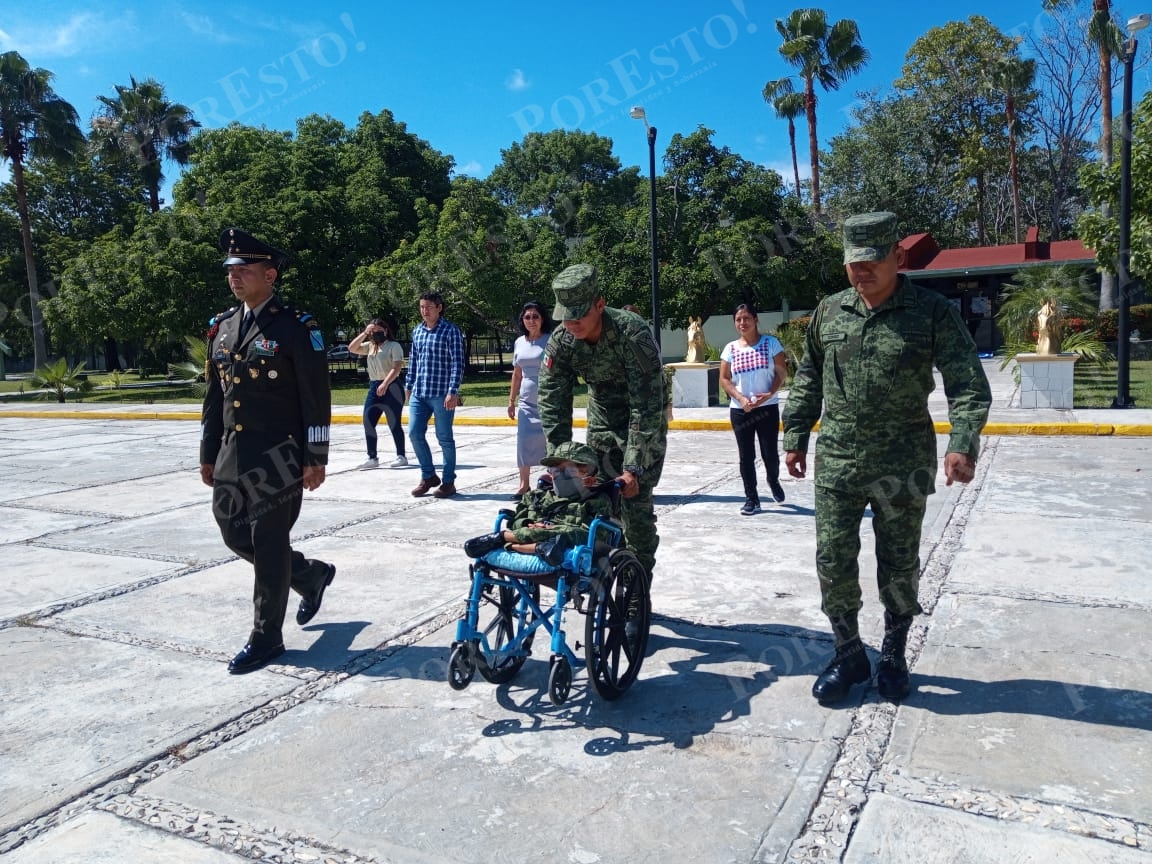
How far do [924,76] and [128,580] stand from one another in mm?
43008

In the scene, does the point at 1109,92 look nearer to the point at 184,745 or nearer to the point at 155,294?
the point at 155,294

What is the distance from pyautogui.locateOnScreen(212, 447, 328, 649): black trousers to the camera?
416 cm

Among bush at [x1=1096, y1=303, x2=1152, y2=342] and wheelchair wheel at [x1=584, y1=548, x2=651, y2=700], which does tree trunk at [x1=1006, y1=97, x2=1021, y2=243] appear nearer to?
bush at [x1=1096, y1=303, x2=1152, y2=342]

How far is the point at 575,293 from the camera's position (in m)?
3.77

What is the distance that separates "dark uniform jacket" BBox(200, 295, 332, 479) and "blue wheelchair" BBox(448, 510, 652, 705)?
118 cm

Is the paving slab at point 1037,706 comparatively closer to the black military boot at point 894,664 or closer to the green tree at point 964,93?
the black military boot at point 894,664

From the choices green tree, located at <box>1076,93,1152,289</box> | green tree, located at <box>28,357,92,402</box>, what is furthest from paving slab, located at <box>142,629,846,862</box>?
green tree, located at <box>28,357,92,402</box>

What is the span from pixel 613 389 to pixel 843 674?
1576 mm

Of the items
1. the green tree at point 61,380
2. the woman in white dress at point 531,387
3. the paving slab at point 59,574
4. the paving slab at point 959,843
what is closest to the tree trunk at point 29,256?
the green tree at point 61,380

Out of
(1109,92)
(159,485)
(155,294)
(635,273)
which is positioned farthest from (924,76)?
(159,485)

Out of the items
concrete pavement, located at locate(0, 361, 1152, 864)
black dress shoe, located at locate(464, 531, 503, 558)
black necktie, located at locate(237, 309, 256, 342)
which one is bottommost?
concrete pavement, located at locate(0, 361, 1152, 864)

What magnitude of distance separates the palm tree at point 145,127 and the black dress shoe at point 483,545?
149 feet

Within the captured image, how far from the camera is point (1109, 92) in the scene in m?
26.8

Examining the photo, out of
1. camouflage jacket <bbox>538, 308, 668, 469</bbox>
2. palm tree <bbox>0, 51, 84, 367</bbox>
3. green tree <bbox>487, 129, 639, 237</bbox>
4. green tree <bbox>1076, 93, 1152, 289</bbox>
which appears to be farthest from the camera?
green tree <bbox>487, 129, 639, 237</bbox>
